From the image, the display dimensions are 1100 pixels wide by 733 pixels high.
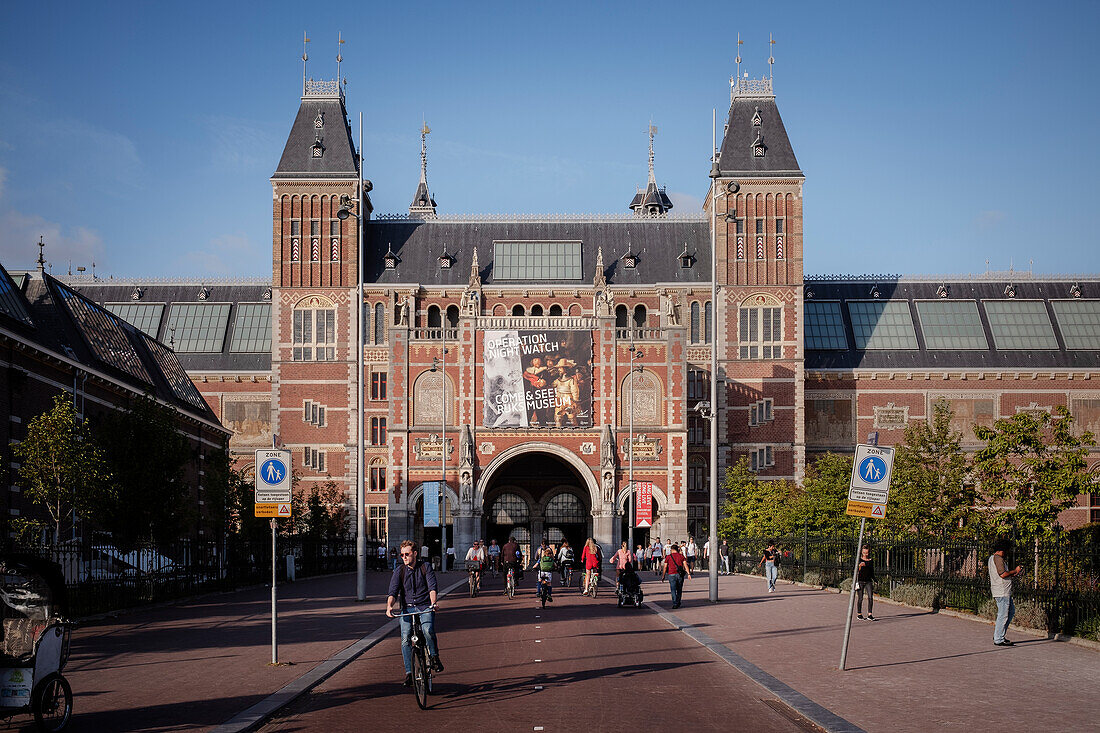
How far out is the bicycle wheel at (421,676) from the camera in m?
12.9

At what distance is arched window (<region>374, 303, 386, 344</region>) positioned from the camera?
69.4m

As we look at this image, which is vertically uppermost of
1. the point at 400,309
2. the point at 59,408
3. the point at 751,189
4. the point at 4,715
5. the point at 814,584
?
the point at 751,189

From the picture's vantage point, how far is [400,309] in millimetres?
69625

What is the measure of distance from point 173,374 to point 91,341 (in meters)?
12.8

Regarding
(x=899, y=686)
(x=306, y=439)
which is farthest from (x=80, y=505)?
(x=306, y=439)

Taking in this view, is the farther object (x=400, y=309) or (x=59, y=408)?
(x=400, y=309)

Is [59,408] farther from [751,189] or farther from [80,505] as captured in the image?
[751,189]

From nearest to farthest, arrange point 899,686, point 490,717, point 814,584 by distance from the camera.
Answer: point 490,717 < point 899,686 < point 814,584

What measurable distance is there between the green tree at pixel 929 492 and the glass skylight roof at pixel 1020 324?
39347mm

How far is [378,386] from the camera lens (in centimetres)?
6906

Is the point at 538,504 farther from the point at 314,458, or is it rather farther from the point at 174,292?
the point at 174,292

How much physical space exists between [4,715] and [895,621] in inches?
705

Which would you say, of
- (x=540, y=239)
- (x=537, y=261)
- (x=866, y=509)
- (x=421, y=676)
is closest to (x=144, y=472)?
(x=421, y=676)

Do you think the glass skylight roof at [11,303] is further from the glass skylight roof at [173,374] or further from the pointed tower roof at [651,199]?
the pointed tower roof at [651,199]
